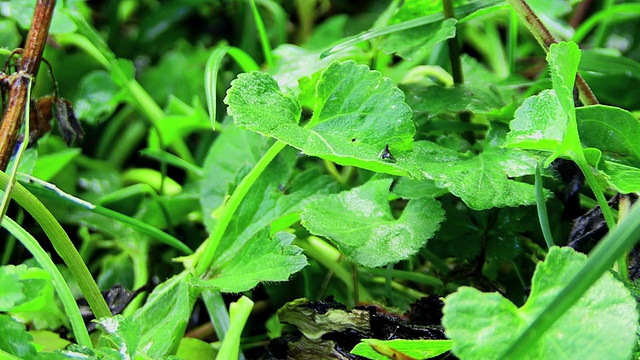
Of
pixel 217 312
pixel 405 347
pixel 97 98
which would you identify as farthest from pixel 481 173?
pixel 97 98

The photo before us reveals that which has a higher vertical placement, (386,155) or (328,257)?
(386,155)

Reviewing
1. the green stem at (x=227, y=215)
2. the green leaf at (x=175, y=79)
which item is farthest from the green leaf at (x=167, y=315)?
the green leaf at (x=175, y=79)

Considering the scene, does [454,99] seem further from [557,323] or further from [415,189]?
[557,323]

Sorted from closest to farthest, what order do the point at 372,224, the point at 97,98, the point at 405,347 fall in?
the point at 405,347 → the point at 372,224 → the point at 97,98

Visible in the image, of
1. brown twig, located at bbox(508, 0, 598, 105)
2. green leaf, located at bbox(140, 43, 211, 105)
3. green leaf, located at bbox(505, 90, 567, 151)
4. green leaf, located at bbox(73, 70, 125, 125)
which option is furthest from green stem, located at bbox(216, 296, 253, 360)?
green leaf, located at bbox(140, 43, 211, 105)

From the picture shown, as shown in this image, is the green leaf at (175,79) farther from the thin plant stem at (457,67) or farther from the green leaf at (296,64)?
the thin plant stem at (457,67)

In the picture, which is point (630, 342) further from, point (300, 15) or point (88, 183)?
point (300, 15)

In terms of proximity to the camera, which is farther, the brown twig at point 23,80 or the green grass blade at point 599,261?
the brown twig at point 23,80
